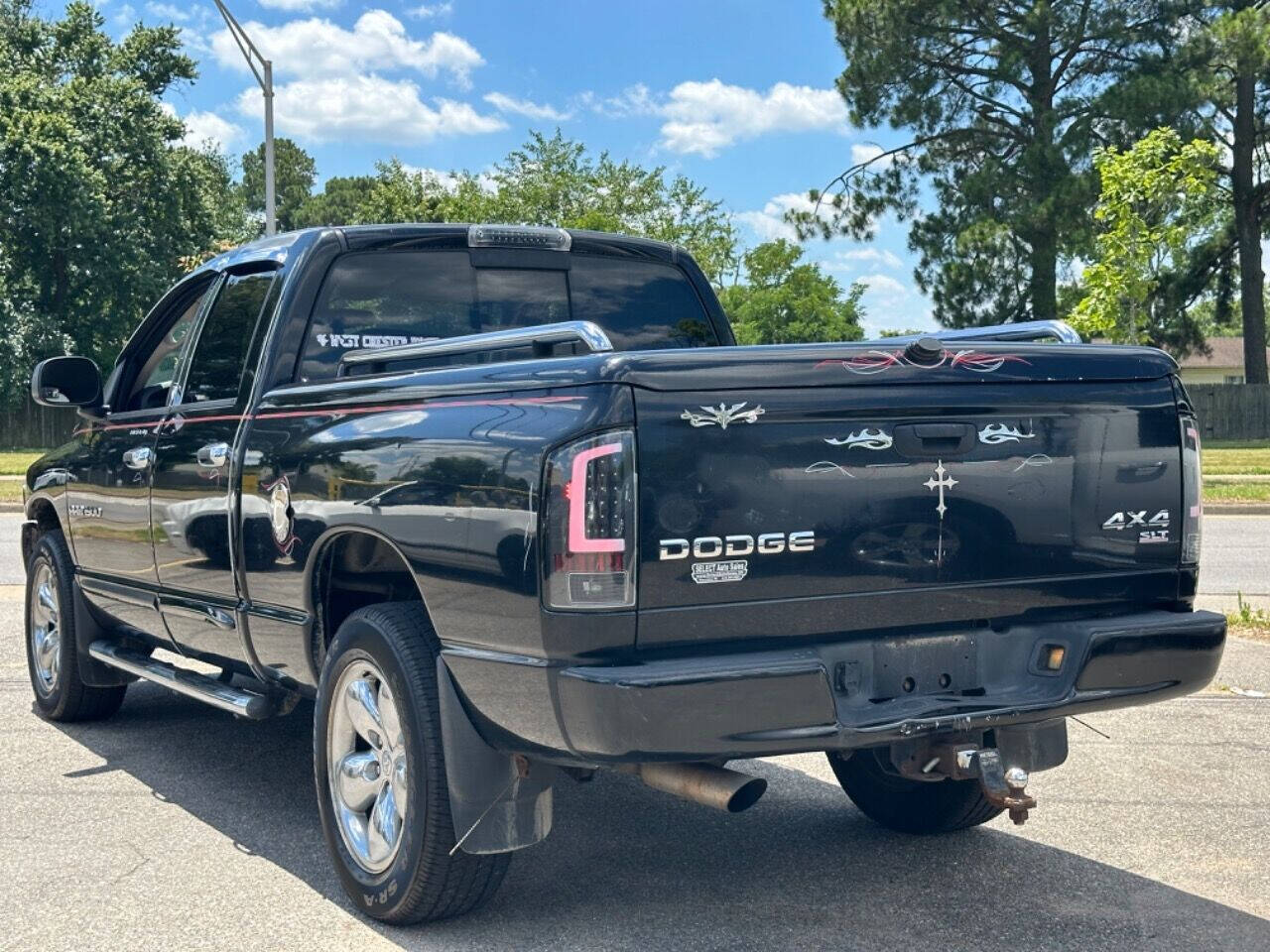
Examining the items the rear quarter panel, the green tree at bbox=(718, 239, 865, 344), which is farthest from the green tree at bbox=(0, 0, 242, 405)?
the rear quarter panel

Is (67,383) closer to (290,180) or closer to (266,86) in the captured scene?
(266,86)

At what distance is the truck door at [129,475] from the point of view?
19.6 ft

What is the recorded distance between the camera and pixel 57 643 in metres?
7.01

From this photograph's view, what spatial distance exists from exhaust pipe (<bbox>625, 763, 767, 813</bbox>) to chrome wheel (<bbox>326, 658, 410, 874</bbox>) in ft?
2.31

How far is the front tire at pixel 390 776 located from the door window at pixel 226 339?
54.2 inches

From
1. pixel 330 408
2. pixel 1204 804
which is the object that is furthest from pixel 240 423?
pixel 1204 804

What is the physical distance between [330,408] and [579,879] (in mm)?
1629

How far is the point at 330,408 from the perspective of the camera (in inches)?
182

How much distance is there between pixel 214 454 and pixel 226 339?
0.60 metres

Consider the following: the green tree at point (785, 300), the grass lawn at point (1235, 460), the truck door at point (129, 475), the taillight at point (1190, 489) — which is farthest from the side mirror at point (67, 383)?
the green tree at point (785, 300)

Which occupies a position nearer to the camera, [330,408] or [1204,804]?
[330,408]

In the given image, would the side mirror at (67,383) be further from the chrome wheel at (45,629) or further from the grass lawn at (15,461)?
the grass lawn at (15,461)

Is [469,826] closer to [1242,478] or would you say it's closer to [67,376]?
[67,376]

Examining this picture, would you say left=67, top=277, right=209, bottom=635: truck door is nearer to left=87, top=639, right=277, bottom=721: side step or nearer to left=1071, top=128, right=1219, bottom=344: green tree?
left=87, top=639, right=277, bottom=721: side step
